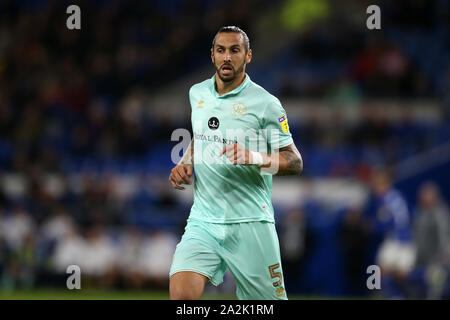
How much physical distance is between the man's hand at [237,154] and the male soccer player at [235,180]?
0.21 m

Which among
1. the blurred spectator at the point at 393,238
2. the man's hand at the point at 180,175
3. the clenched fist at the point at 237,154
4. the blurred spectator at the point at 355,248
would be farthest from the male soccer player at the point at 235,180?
the blurred spectator at the point at 355,248

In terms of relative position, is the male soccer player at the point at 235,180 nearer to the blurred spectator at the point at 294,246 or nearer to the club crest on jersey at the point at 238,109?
the club crest on jersey at the point at 238,109

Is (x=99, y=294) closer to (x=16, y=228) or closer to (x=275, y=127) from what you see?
(x=16, y=228)

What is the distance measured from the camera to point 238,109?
20.2ft

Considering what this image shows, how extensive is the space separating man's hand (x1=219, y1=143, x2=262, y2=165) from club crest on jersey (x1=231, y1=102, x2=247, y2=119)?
572mm

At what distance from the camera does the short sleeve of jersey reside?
604 centimetres

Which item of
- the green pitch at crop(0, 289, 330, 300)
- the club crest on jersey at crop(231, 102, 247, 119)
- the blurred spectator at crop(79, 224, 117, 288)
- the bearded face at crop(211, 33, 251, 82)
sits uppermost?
the bearded face at crop(211, 33, 251, 82)

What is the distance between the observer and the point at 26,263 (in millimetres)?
14930

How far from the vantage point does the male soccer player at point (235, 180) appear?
234 inches

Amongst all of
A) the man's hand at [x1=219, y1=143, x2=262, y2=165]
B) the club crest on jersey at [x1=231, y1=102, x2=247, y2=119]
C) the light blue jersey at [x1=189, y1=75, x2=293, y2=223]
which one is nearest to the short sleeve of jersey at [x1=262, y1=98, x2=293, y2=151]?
the light blue jersey at [x1=189, y1=75, x2=293, y2=223]

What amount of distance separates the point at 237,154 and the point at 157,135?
39.7 feet

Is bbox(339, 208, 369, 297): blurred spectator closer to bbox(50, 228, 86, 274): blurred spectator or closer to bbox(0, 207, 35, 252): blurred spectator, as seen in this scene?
bbox(50, 228, 86, 274): blurred spectator

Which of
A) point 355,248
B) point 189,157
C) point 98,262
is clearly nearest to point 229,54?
point 189,157

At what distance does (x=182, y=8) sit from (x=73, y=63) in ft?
12.7
